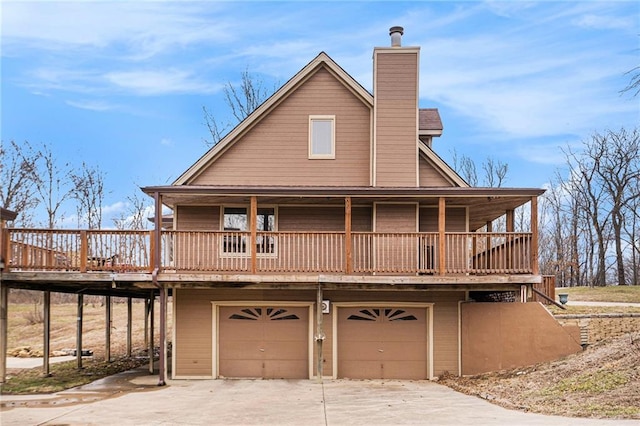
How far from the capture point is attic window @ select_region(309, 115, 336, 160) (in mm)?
19641

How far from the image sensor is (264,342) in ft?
60.4

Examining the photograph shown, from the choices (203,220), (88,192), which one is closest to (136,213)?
(88,192)

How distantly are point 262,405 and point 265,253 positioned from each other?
5.09 m

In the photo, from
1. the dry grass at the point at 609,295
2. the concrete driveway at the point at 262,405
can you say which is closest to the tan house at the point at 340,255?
the concrete driveway at the point at 262,405

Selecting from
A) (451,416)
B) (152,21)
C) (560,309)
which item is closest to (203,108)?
(152,21)

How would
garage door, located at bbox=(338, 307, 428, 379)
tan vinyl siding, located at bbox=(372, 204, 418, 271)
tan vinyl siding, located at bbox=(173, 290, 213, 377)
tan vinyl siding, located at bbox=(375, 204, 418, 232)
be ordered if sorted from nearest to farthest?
1. tan vinyl siding, located at bbox=(372, 204, 418, 271)
2. tan vinyl siding, located at bbox=(173, 290, 213, 377)
3. garage door, located at bbox=(338, 307, 428, 379)
4. tan vinyl siding, located at bbox=(375, 204, 418, 232)

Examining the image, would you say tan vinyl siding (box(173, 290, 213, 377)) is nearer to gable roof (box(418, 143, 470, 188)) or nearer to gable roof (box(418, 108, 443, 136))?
gable roof (box(418, 143, 470, 188))

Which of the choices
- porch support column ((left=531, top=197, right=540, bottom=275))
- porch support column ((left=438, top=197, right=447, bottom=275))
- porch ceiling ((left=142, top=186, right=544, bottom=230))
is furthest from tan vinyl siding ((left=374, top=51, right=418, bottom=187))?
porch support column ((left=531, top=197, right=540, bottom=275))

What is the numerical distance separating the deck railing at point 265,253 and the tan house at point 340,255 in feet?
0.21

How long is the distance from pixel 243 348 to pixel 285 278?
2912 millimetres

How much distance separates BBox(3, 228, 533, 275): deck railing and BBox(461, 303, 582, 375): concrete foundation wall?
1.18m

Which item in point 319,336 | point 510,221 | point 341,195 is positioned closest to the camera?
point 319,336

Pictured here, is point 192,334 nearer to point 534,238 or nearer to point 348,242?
point 348,242

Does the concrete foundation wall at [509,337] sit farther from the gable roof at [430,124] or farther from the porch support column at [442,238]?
the gable roof at [430,124]
